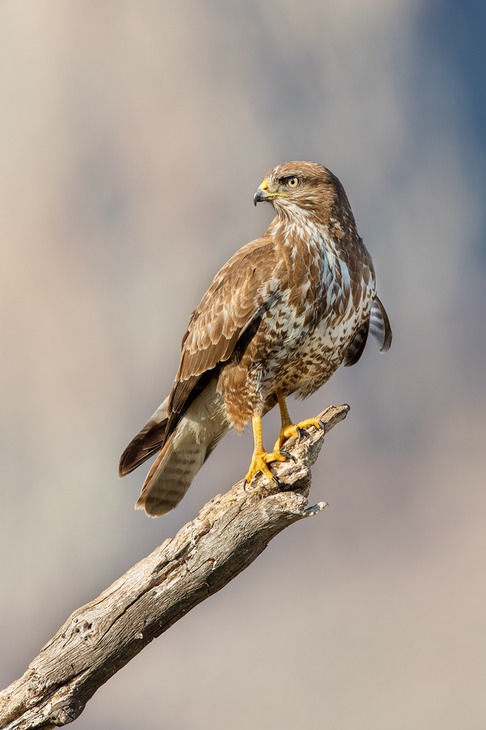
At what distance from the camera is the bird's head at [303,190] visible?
4.55 m

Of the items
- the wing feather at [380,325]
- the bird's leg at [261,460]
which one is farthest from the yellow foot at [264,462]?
the wing feather at [380,325]

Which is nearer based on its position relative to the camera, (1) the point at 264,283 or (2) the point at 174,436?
(1) the point at 264,283

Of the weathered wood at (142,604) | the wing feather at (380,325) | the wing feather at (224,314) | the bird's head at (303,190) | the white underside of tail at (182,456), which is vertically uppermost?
the bird's head at (303,190)

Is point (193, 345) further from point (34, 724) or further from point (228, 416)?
point (34, 724)

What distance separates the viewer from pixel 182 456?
495 centimetres

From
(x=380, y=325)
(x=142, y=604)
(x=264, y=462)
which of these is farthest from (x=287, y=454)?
(x=380, y=325)

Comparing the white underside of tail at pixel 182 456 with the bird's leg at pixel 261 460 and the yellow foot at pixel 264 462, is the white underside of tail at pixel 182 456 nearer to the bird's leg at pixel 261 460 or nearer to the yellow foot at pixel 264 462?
the bird's leg at pixel 261 460

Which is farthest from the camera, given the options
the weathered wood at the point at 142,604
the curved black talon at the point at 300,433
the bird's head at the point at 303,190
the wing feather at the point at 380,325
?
the wing feather at the point at 380,325

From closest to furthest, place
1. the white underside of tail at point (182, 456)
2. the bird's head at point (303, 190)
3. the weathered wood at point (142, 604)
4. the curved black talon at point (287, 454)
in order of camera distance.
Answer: the weathered wood at point (142, 604) < the curved black talon at point (287, 454) < the bird's head at point (303, 190) < the white underside of tail at point (182, 456)

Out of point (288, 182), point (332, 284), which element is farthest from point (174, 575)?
point (288, 182)

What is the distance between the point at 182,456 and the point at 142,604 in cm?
123

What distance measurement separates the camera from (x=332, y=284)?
4.39 metres

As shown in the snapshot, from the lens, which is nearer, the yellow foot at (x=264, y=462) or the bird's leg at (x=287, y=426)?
the yellow foot at (x=264, y=462)

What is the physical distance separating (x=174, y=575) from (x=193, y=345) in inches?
51.2
